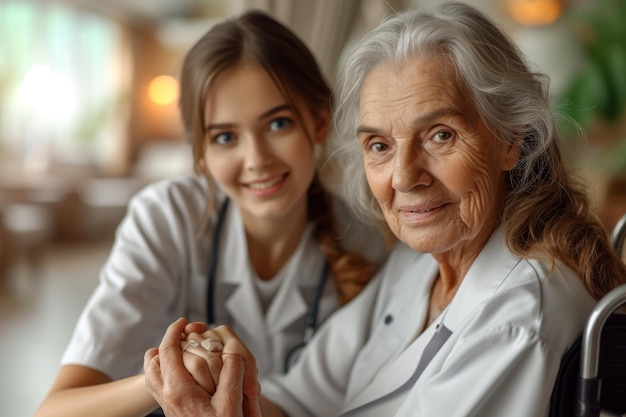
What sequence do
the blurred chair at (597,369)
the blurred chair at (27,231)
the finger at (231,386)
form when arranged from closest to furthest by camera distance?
the blurred chair at (597,369) < the finger at (231,386) < the blurred chair at (27,231)

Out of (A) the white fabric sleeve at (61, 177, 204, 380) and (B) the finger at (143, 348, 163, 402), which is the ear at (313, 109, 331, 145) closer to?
(A) the white fabric sleeve at (61, 177, 204, 380)

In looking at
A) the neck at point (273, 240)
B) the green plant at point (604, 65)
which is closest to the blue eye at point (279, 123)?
the neck at point (273, 240)

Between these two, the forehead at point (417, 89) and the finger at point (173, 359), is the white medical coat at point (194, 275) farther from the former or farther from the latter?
the forehead at point (417, 89)

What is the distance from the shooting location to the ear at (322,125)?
1766mm

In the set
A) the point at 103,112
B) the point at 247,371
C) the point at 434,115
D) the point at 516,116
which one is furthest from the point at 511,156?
the point at 103,112

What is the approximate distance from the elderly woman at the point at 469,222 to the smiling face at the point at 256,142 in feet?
1.10

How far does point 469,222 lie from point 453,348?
0.72 feet

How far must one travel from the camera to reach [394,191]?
4.04 ft

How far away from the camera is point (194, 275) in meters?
1.79

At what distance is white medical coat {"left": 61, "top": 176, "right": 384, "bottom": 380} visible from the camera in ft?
5.42

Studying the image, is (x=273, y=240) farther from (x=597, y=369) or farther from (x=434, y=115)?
(x=597, y=369)

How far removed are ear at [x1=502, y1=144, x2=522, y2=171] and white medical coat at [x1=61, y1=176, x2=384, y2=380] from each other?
58 cm

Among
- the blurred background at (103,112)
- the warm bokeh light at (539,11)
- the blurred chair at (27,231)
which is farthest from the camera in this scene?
the blurred chair at (27,231)

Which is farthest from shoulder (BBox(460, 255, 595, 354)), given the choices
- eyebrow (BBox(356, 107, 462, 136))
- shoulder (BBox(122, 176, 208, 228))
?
shoulder (BBox(122, 176, 208, 228))
